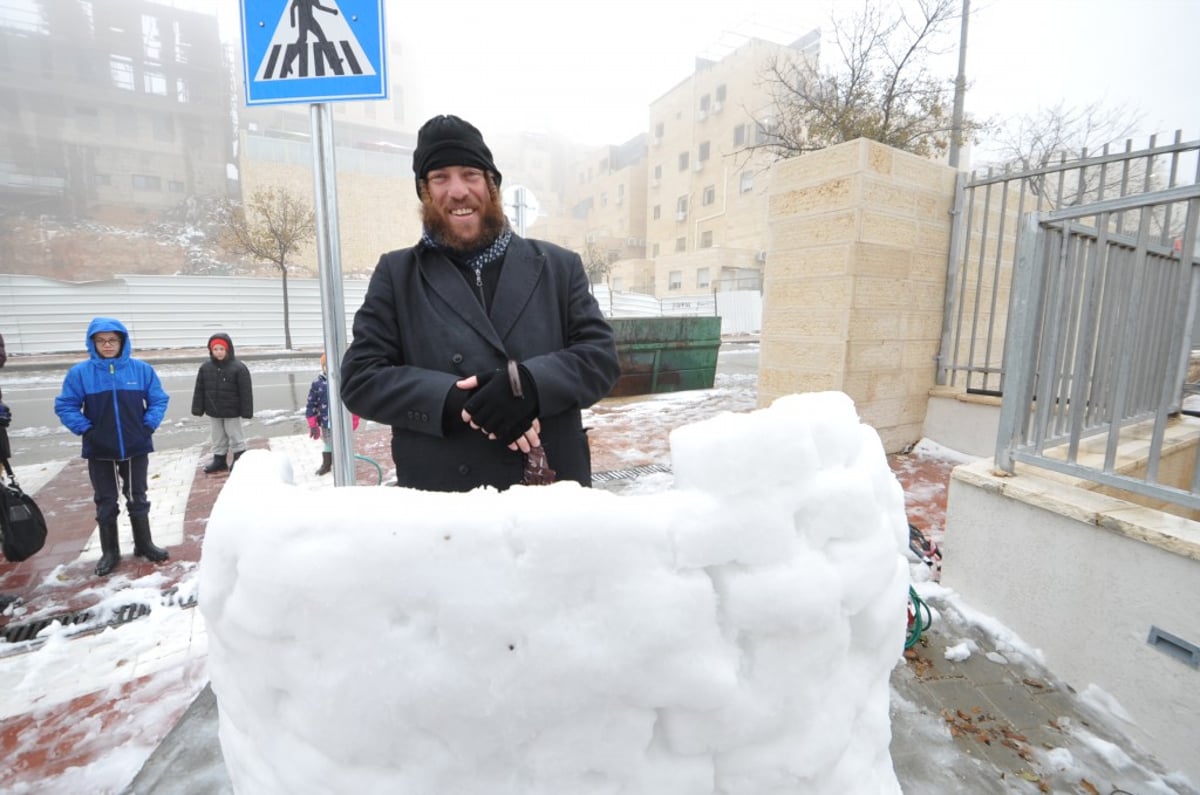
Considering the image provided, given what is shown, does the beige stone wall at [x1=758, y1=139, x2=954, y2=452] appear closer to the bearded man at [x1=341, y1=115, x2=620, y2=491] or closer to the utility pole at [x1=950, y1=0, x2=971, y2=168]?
the bearded man at [x1=341, y1=115, x2=620, y2=491]

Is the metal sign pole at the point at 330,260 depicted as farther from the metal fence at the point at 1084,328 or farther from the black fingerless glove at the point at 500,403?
the metal fence at the point at 1084,328

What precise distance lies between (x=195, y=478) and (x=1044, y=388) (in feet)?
23.2

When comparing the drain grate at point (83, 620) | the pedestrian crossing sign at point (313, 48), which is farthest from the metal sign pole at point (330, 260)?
the drain grate at point (83, 620)

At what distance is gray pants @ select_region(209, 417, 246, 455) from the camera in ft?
19.9

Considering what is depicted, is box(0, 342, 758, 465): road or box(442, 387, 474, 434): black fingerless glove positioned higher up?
box(442, 387, 474, 434): black fingerless glove

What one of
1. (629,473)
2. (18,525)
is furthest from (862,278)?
(18,525)

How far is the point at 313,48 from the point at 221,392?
4.77 meters

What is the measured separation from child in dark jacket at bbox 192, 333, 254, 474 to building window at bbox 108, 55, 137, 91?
181 ft

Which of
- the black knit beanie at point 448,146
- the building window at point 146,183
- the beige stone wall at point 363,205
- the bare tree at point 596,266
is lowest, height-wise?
the black knit beanie at point 448,146

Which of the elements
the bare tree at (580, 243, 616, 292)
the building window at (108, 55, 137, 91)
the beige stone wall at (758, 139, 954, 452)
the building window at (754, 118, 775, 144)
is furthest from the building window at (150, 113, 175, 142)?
the beige stone wall at (758, 139, 954, 452)

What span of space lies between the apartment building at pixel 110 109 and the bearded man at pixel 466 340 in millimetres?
51704

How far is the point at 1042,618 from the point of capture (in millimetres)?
2438

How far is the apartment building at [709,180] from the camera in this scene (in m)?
34.2

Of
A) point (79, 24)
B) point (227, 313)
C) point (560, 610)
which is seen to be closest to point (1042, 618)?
point (560, 610)
